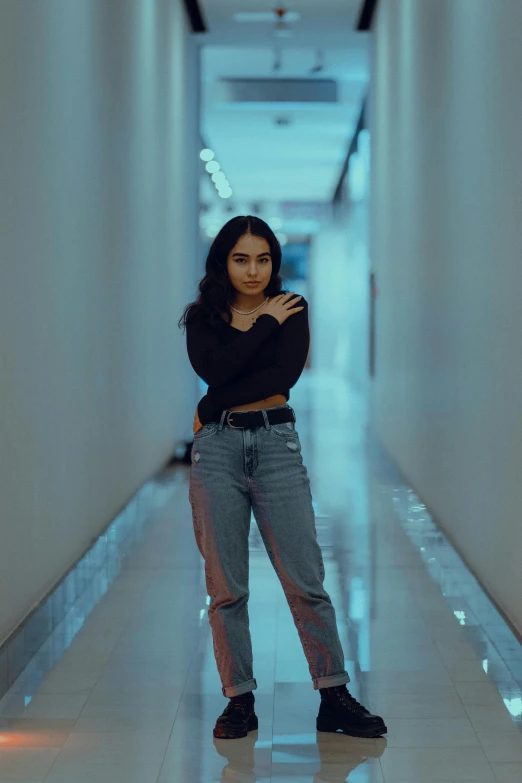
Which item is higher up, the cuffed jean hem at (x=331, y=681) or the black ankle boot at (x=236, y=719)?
the cuffed jean hem at (x=331, y=681)

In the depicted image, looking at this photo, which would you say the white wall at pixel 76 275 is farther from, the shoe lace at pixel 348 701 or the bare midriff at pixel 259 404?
the shoe lace at pixel 348 701

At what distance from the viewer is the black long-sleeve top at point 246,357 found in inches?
118

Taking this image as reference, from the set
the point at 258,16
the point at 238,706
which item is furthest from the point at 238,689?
the point at 258,16

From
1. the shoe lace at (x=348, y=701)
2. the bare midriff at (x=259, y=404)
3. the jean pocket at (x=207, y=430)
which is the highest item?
the bare midriff at (x=259, y=404)

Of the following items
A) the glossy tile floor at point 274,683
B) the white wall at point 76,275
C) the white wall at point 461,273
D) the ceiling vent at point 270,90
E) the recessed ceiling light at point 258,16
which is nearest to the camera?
the glossy tile floor at point 274,683

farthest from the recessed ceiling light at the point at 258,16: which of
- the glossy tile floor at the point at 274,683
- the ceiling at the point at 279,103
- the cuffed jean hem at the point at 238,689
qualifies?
the cuffed jean hem at the point at 238,689

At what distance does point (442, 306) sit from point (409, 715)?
2.99 m

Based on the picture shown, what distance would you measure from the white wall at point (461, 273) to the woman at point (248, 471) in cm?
91

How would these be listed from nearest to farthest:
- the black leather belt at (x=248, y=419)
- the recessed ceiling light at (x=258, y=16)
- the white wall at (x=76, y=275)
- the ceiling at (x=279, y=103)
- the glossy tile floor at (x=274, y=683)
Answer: the glossy tile floor at (x=274, y=683), the black leather belt at (x=248, y=419), the white wall at (x=76, y=275), the recessed ceiling light at (x=258, y=16), the ceiling at (x=279, y=103)

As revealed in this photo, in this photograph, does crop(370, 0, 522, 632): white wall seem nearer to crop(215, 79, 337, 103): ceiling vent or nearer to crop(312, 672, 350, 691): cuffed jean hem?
crop(312, 672, 350, 691): cuffed jean hem

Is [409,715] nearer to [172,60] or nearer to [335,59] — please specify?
[172,60]

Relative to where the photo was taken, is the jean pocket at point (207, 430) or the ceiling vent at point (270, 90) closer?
the jean pocket at point (207, 430)

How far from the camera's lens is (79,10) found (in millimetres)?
4902

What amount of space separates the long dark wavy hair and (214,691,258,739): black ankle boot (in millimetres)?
1115
